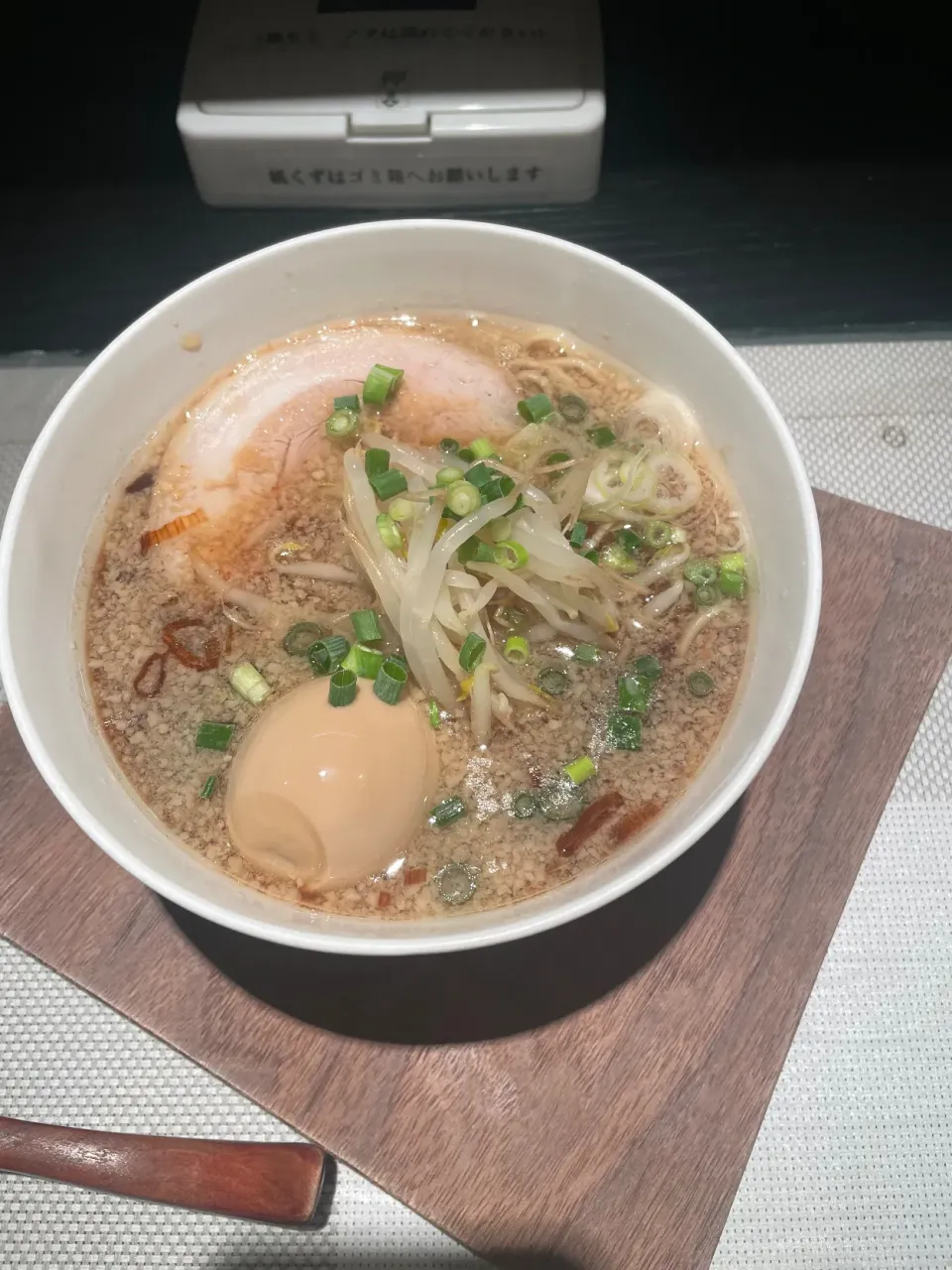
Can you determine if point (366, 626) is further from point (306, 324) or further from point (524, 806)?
point (306, 324)

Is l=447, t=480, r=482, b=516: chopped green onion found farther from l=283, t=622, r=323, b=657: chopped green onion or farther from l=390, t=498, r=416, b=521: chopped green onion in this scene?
l=283, t=622, r=323, b=657: chopped green onion

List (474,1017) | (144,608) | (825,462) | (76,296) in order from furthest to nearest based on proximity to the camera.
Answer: (76,296) → (825,462) → (144,608) → (474,1017)

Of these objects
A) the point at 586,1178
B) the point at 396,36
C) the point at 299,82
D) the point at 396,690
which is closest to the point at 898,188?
the point at 396,36

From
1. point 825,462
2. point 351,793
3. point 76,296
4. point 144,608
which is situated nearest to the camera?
point 351,793

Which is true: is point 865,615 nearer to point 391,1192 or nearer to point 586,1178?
point 586,1178

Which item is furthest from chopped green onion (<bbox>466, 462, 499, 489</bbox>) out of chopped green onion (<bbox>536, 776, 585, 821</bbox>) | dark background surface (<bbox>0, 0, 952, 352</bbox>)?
dark background surface (<bbox>0, 0, 952, 352</bbox>)

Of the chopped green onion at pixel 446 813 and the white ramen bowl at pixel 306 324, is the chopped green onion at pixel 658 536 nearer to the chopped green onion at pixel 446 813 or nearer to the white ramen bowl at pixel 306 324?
the white ramen bowl at pixel 306 324

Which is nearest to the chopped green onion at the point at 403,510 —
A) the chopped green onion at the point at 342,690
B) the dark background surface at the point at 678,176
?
the chopped green onion at the point at 342,690
